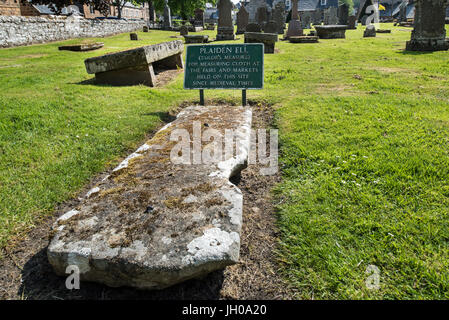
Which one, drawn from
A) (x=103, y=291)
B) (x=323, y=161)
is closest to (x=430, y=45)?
(x=323, y=161)

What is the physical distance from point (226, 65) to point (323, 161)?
8.94 ft

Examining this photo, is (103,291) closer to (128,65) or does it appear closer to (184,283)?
(184,283)

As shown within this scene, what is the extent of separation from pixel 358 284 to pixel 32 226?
2834 mm

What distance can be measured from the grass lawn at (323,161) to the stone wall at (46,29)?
9.41 m

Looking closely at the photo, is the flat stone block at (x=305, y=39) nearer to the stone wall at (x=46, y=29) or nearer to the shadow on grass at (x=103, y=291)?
the stone wall at (x=46, y=29)

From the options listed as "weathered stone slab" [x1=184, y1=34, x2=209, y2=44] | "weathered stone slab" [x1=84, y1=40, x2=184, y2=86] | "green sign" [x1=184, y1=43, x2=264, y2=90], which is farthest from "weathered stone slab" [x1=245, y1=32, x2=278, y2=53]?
"green sign" [x1=184, y1=43, x2=264, y2=90]

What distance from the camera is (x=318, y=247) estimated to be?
2.34 metres

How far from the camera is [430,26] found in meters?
12.0

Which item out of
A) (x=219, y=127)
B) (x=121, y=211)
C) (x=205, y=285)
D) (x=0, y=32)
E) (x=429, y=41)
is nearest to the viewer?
(x=205, y=285)

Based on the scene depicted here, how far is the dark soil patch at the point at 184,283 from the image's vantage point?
198 centimetres

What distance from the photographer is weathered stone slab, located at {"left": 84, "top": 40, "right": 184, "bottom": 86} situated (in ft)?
23.2

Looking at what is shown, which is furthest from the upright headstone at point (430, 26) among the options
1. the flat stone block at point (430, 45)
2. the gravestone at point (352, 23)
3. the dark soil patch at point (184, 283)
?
the gravestone at point (352, 23)

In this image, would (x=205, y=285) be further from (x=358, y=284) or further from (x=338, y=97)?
(x=338, y=97)
